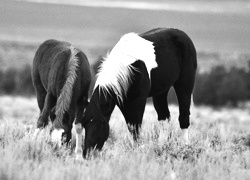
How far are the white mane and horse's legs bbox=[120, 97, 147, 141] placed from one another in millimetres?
278

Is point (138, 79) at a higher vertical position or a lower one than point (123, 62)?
lower

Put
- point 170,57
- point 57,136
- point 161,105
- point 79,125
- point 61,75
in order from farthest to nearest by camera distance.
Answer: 1. point 161,105
2. point 170,57
3. point 61,75
4. point 79,125
5. point 57,136

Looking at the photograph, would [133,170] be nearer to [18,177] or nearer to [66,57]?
[18,177]

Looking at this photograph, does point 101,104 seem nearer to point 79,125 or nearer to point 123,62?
point 79,125

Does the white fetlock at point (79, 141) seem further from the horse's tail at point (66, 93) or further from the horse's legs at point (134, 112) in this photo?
the horse's legs at point (134, 112)

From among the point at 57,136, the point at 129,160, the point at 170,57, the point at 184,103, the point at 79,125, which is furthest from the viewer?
the point at 184,103

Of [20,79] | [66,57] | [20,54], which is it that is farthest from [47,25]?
[66,57]

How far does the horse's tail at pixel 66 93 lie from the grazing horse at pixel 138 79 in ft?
1.00

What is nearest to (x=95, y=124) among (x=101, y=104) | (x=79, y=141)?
(x=101, y=104)

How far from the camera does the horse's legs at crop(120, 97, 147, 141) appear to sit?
281 inches

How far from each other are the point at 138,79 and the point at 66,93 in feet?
3.60

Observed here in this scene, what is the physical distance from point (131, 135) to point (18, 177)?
2.72m

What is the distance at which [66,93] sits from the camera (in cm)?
667

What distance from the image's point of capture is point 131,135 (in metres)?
7.39
